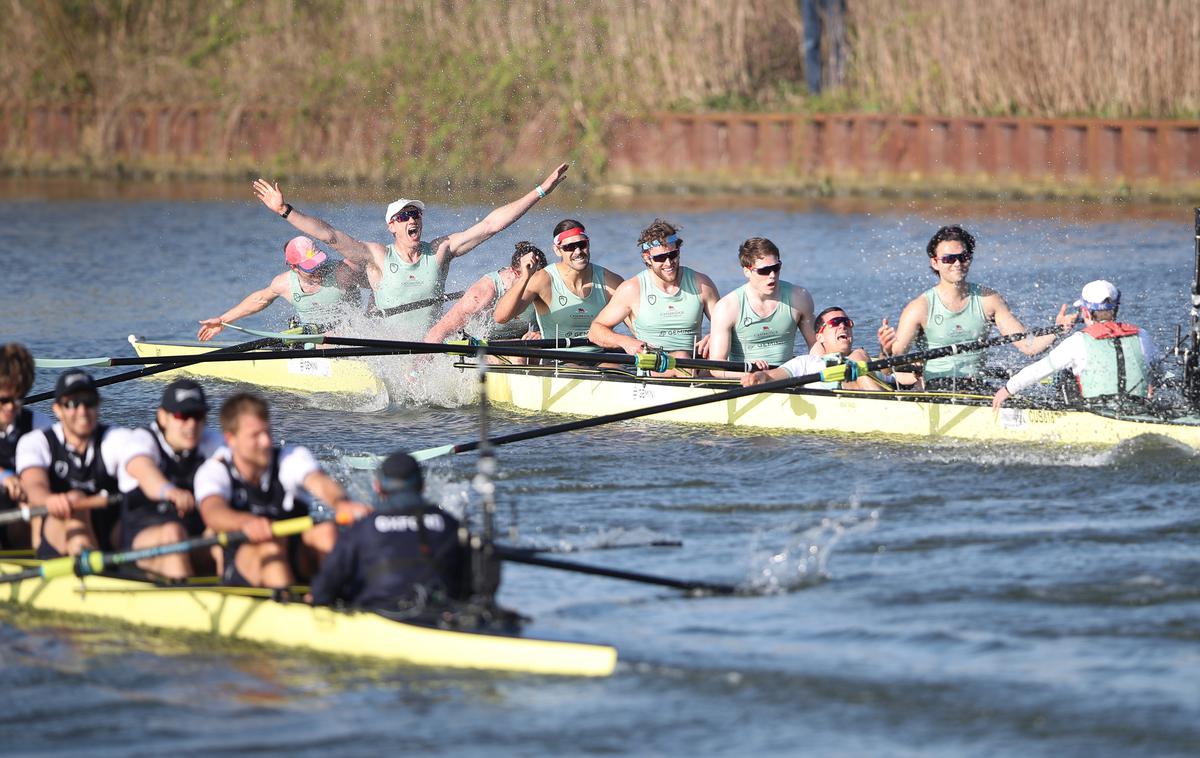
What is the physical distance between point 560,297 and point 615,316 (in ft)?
2.31

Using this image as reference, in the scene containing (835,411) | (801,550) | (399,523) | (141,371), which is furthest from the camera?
(141,371)

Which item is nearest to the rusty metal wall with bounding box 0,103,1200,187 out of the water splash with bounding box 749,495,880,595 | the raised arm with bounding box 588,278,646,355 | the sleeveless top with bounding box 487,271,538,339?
the sleeveless top with bounding box 487,271,538,339

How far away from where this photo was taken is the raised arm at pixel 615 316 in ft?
42.2

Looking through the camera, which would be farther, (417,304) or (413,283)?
(413,283)

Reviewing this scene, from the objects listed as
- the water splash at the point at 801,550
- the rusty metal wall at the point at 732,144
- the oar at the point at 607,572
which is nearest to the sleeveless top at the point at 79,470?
the oar at the point at 607,572

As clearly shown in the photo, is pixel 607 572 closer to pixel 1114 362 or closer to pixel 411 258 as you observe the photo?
pixel 1114 362

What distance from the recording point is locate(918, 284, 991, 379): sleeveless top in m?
11.8

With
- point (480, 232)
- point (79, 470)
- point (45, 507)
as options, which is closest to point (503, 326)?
point (480, 232)

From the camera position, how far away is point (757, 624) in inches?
317

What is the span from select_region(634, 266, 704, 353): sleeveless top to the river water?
2.12ft

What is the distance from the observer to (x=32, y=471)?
8.35 meters

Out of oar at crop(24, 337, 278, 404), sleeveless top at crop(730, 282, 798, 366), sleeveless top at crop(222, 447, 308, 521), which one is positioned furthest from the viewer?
oar at crop(24, 337, 278, 404)

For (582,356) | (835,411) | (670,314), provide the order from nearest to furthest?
(835,411) < (582,356) < (670,314)

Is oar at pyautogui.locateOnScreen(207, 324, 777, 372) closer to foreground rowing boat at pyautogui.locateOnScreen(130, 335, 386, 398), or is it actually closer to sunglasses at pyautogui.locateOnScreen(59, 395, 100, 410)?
foreground rowing boat at pyautogui.locateOnScreen(130, 335, 386, 398)
